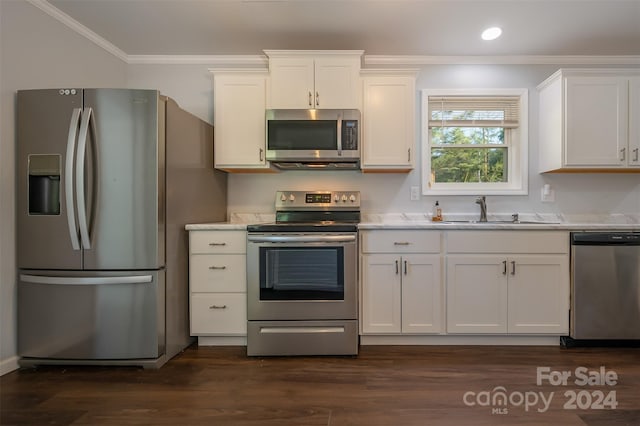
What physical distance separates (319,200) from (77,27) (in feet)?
7.53

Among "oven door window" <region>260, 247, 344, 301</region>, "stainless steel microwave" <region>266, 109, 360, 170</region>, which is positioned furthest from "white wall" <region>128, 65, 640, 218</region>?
"oven door window" <region>260, 247, 344, 301</region>

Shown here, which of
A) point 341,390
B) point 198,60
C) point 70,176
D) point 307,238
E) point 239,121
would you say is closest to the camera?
point 341,390

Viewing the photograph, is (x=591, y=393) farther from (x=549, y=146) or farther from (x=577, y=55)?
(x=577, y=55)

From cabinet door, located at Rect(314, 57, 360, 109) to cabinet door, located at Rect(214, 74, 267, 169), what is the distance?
47cm

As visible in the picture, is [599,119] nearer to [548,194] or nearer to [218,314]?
[548,194]

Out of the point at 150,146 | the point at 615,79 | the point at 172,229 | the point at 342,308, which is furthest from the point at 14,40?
the point at 615,79

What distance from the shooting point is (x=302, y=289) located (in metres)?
2.36

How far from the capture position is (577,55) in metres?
3.02

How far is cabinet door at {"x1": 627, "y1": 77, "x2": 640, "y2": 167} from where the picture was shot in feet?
→ 8.79

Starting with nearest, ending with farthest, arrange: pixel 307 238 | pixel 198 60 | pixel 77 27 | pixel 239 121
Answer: pixel 307 238
pixel 77 27
pixel 239 121
pixel 198 60

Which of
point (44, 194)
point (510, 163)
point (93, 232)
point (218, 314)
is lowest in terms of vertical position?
point (218, 314)

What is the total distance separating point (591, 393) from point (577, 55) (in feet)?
9.10

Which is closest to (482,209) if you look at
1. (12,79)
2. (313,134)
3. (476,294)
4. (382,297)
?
(476,294)

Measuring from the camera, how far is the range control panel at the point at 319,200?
3.03 m
